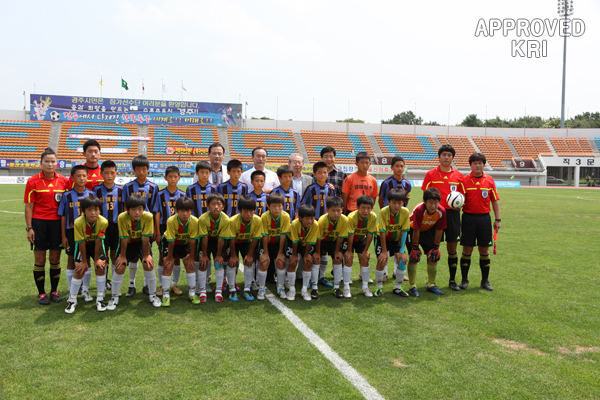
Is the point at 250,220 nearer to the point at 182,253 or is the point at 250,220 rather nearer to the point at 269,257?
the point at 269,257

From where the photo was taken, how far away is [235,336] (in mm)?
3902

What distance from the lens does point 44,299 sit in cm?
491

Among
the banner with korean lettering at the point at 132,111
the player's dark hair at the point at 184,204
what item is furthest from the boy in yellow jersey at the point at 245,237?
the banner with korean lettering at the point at 132,111

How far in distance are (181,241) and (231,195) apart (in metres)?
0.98

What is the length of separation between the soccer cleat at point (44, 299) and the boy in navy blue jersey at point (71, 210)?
40 cm

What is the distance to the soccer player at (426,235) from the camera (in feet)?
17.5

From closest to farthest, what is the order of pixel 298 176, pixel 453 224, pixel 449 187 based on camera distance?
A: pixel 453 224 → pixel 449 187 → pixel 298 176

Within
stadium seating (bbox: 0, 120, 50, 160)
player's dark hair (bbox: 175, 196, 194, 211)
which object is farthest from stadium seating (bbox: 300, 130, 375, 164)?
player's dark hair (bbox: 175, 196, 194, 211)

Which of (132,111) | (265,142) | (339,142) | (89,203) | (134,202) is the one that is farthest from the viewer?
(339,142)

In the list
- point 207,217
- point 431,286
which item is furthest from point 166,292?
point 431,286

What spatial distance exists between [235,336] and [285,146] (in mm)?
44247

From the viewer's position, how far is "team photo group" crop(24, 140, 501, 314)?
4816 millimetres

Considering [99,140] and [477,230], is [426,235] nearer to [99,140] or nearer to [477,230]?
[477,230]

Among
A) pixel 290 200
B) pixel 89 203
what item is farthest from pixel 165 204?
pixel 290 200
